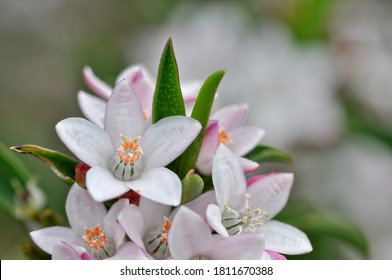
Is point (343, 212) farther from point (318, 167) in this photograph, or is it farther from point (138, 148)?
point (138, 148)

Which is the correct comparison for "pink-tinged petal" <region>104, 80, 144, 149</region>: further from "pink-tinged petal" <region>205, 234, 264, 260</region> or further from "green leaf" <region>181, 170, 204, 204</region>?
"pink-tinged petal" <region>205, 234, 264, 260</region>

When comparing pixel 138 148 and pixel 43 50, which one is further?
pixel 43 50

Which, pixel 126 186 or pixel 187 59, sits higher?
pixel 187 59

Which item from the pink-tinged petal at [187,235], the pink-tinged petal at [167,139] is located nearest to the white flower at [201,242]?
the pink-tinged petal at [187,235]

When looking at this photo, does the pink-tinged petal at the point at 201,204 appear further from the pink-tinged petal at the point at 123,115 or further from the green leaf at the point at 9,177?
the green leaf at the point at 9,177

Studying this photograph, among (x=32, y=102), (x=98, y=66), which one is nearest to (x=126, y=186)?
(x=98, y=66)
